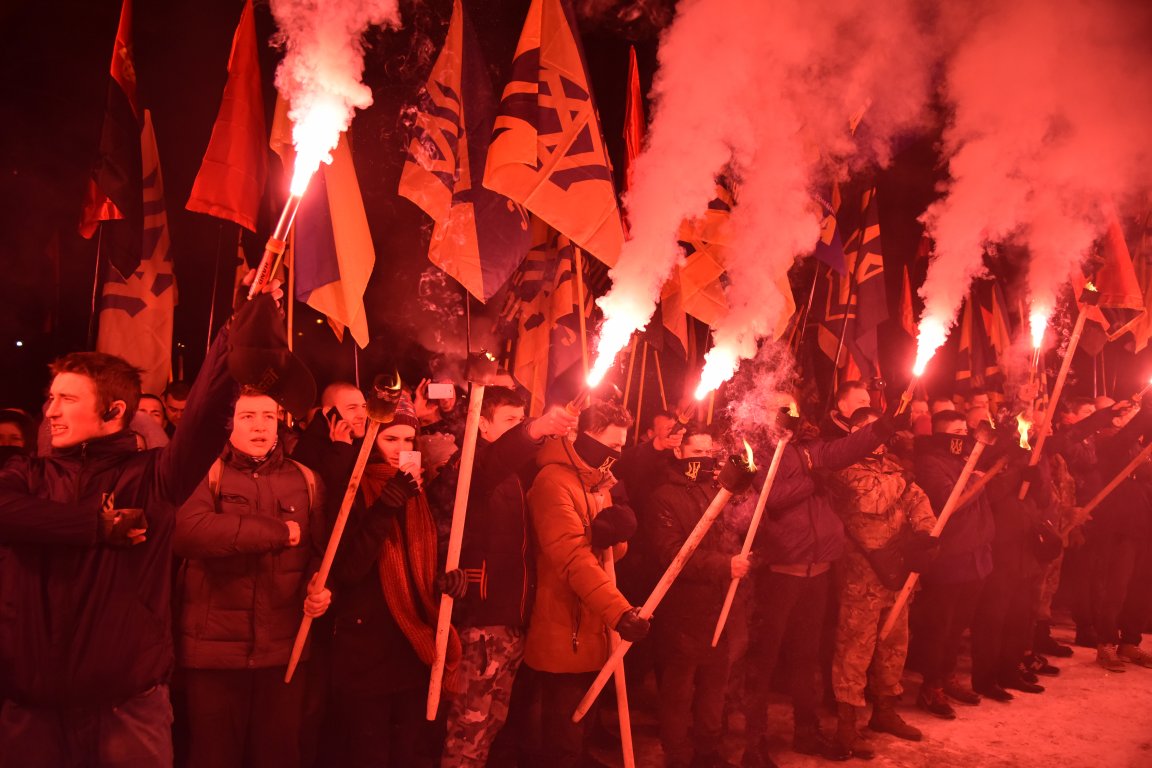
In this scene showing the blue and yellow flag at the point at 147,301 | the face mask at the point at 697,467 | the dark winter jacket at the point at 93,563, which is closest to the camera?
the dark winter jacket at the point at 93,563

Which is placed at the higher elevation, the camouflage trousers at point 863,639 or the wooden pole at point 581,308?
the wooden pole at point 581,308

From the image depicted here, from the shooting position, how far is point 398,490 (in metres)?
3.56

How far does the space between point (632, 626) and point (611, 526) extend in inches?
22.8

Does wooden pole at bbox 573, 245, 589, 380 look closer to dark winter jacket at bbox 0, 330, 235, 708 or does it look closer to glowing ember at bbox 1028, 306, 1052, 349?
dark winter jacket at bbox 0, 330, 235, 708

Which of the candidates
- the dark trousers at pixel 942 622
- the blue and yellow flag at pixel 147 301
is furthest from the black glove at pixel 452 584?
the dark trousers at pixel 942 622

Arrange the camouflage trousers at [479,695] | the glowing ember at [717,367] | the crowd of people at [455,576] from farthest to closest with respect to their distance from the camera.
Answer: the glowing ember at [717,367], the camouflage trousers at [479,695], the crowd of people at [455,576]

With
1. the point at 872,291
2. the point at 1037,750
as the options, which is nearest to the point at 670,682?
the point at 1037,750

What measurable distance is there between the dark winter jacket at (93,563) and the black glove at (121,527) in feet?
0.10

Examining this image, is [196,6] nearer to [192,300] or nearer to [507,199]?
[192,300]

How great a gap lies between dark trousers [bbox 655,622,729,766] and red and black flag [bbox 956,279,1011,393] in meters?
7.27

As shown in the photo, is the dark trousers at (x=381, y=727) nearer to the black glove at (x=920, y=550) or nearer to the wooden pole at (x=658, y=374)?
the black glove at (x=920, y=550)

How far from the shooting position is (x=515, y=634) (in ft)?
13.2

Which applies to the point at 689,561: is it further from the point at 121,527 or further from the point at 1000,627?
the point at 1000,627

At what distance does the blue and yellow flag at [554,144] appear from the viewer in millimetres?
4984
